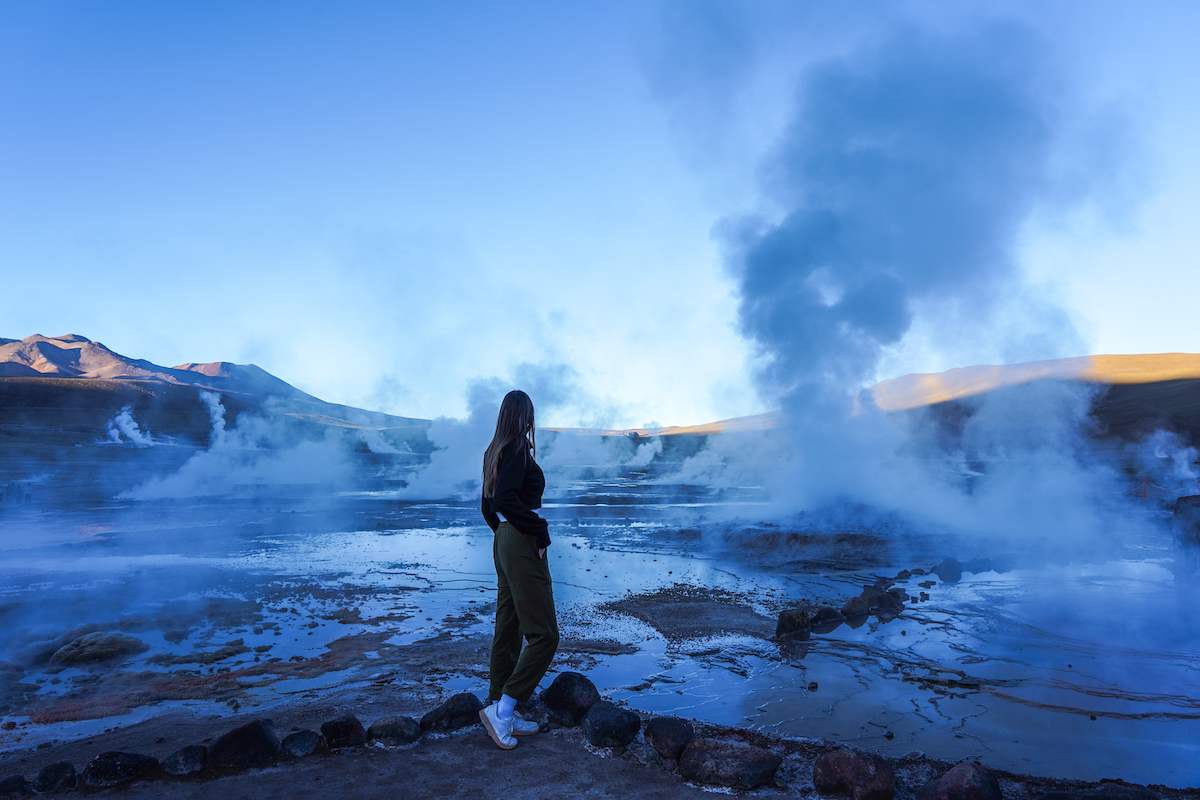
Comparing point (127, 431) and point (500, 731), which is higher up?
point (127, 431)

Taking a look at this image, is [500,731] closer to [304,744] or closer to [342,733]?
[342,733]

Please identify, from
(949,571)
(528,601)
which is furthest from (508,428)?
(949,571)

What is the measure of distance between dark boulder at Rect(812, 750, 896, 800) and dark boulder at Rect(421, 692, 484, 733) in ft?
6.78

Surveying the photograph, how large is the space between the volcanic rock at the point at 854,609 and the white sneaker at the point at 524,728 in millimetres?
5252

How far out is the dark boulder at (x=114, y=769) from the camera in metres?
3.26

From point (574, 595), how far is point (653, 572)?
255cm

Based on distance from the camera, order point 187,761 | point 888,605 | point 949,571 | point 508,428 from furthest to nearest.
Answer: point 949,571, point 888,605, point 508,428, point 187,761

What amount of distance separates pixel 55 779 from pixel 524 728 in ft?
7.85

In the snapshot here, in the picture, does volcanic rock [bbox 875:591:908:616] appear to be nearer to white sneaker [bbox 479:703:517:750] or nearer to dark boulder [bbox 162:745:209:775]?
white sneaker [bbox 479:703:517:750]


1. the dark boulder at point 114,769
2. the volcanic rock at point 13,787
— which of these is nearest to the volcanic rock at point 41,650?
the volcanic rock at point 13,787

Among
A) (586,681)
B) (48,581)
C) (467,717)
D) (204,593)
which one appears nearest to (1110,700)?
(586,681)

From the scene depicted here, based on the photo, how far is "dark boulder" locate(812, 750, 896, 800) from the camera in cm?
318

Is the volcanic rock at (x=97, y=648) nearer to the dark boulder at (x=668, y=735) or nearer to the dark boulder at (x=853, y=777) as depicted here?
the dark boulder at (x=668, y=735)

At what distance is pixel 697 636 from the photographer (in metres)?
6.97
